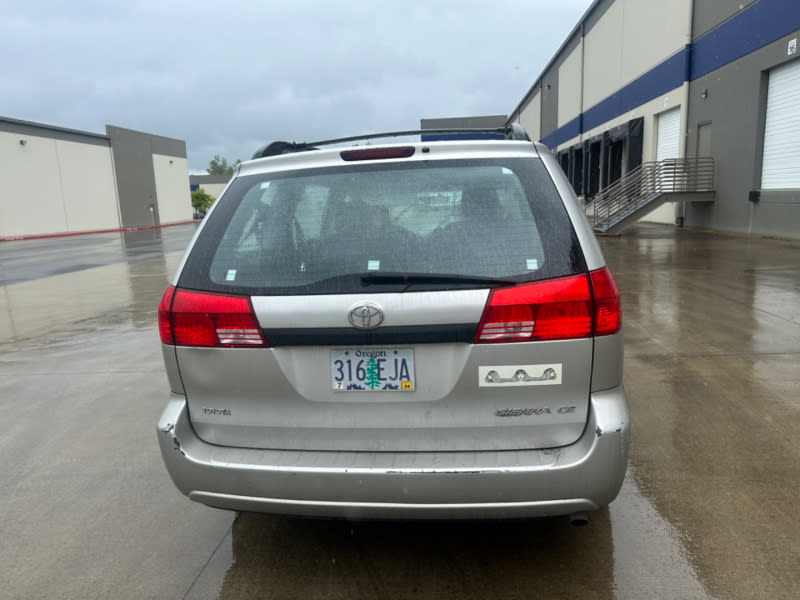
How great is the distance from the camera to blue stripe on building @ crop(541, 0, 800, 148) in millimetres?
14375

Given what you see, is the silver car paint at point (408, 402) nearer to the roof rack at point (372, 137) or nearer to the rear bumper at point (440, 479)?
the rear bumper at point (440, 479)

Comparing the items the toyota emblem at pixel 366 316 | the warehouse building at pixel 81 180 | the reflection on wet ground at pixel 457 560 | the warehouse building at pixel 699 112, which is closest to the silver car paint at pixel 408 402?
the toyota emblem at pixel 366 316

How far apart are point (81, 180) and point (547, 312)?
4509cm

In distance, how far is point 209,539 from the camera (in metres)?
2.74

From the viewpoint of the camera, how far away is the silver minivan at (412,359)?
2090 millimetres

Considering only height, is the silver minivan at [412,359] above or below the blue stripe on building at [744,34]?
below

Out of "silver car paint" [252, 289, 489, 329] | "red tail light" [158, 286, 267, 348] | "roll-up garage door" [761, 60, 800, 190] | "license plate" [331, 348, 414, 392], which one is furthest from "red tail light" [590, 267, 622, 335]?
"roll-up garage door" [761, 60, 800, 190]

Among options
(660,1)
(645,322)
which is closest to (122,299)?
(645,322)

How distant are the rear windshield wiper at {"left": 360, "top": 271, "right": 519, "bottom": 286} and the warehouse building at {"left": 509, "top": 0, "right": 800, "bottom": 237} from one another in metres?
15.0

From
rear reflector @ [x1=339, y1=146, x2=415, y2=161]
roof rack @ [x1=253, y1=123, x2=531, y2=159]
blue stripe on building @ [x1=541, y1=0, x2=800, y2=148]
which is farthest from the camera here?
blue stripe on building @ [x1=541, y1=0, x2=800, y2=148]

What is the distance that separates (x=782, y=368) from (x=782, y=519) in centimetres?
248

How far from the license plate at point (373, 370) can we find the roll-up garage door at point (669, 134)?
70.3ft

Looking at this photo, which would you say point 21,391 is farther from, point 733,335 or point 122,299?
point 733,335

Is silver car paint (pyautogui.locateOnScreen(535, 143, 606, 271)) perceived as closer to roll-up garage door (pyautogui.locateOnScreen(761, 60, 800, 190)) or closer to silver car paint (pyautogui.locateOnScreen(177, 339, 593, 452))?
silver car paint (pyautogui.locateOnScreen(177, 339, 593, 452))
